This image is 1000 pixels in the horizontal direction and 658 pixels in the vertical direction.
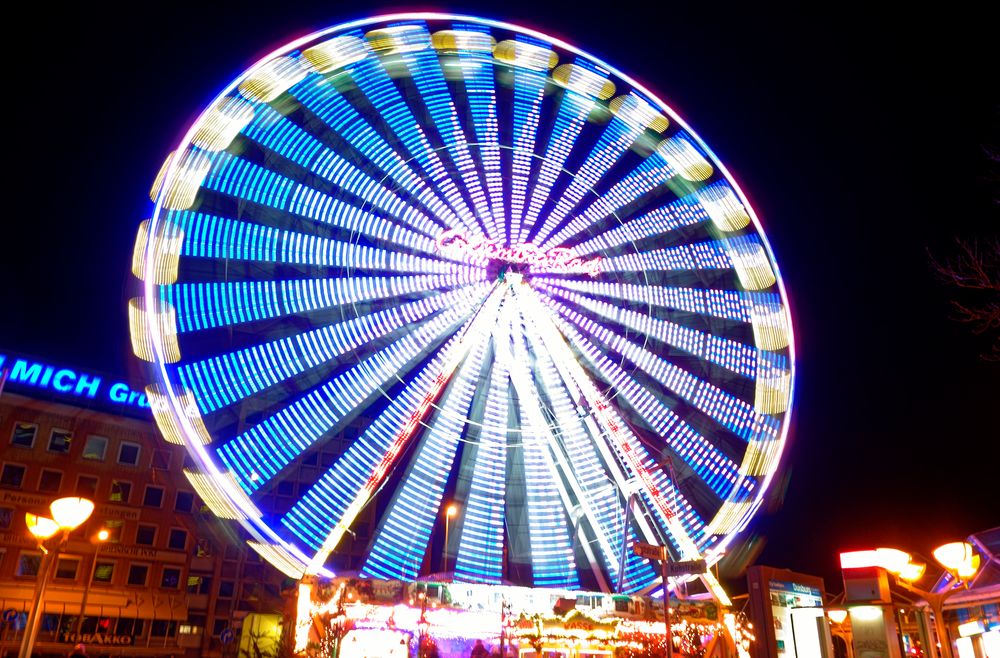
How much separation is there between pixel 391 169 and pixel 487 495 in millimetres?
6677

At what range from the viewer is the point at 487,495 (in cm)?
1515

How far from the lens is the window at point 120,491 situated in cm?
2806

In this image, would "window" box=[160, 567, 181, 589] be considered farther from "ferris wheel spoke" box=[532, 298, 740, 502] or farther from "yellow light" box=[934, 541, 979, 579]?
"yellow light" box=[934, 541, 979, 579]

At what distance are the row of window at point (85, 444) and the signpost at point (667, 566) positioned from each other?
18303 mm

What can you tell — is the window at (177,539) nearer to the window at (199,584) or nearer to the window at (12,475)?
the window at (199,584)

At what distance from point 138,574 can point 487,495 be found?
1894cm

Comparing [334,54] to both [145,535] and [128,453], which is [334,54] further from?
[145,535]

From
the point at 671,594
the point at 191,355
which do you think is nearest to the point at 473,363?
the point at 191,355

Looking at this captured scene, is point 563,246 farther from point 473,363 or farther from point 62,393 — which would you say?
point 62,393

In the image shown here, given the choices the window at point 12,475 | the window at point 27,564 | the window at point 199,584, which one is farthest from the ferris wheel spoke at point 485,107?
the window at point 199,584

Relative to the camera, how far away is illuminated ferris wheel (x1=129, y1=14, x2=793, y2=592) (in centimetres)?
1263

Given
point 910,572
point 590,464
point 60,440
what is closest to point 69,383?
point 60,440

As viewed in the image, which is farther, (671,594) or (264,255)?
(671,594)

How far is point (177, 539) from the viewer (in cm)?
2964
